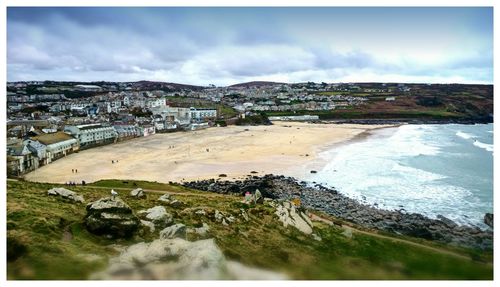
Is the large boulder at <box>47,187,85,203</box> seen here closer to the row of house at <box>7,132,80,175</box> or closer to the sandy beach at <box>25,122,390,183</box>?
the sandy beach at <box>25,122,390,183</box>

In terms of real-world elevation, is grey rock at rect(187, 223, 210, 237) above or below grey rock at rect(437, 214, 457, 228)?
above

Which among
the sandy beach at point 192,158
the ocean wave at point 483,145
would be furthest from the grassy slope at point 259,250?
the ocean wave at point 483,145

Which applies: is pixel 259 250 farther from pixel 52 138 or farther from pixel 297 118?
pixel 297 118

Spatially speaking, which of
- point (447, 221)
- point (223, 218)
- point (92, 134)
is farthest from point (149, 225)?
point (92, 134)

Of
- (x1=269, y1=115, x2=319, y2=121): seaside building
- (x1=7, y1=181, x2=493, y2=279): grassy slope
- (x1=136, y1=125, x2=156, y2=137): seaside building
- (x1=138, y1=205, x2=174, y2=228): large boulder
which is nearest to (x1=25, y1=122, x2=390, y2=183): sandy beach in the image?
(x1=136, y1=125, x2=156, y2=137): seaside building
